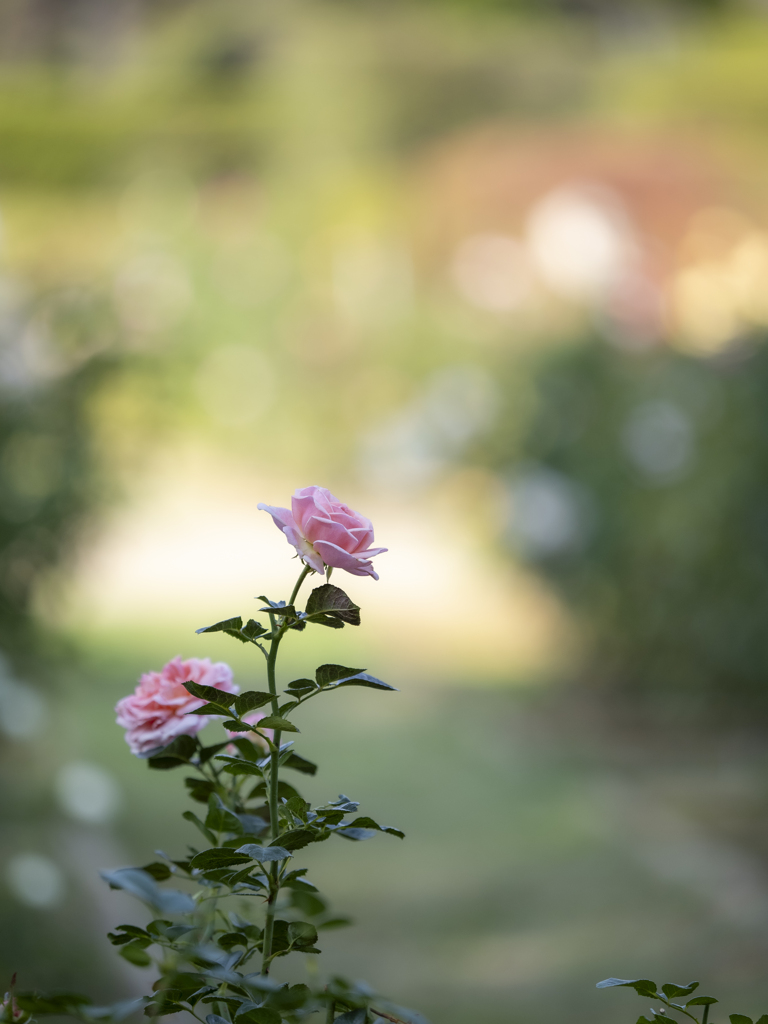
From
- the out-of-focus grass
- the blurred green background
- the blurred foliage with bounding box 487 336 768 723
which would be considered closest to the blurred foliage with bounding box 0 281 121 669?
the blurred green background

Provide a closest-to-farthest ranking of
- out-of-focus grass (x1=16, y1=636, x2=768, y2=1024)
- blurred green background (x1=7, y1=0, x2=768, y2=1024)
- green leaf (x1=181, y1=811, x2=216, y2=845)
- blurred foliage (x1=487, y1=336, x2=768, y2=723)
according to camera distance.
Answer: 1. green leaf (x1=181, y1=811, x2=216, y2=845)
2. out-of-focus grass (x1=16, y1=636, x2=768, y2=1024)
3. blurred green background (x1=7, y1=0, x2=768, y2=1024)
4. blurred foliage (x1=487, y1=336, x2=768, y2=723)

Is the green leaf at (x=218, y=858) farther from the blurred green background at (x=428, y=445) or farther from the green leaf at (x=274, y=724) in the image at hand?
the blurred green background at (x=428, y=445)

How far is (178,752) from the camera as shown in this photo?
448mm

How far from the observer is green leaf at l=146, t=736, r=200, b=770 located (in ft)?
1.46

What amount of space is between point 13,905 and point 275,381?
3.72m

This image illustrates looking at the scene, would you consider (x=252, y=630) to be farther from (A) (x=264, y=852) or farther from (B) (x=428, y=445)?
(B) (x=428, y=445)

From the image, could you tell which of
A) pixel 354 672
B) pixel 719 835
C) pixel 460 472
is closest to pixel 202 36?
pixel 460 472

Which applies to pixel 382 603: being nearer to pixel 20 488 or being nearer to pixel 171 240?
pixel 20 488

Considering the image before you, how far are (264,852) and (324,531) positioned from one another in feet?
0.39

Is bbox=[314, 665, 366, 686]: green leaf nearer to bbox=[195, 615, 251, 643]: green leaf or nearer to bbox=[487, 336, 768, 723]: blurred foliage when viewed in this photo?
bbox=[195, 615, 251, 643]: green leaf

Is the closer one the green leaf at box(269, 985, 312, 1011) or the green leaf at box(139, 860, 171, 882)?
the green leaf at box(269, 985, 312, 1011)

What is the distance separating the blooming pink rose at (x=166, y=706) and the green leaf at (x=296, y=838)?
0.21 ft

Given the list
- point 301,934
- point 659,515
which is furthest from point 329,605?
point 659,515

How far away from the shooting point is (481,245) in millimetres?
5289
